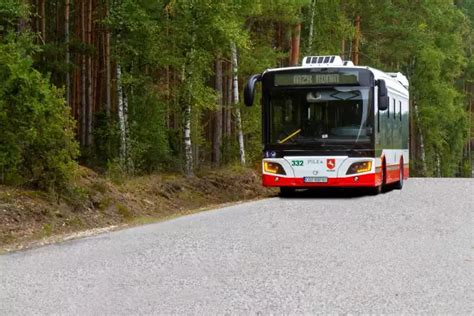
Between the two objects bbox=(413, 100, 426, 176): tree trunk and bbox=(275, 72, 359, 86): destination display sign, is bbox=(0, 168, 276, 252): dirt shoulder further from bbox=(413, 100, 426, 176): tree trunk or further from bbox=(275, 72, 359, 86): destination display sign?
bbox=(413, 100, 426, 176): tree trunk

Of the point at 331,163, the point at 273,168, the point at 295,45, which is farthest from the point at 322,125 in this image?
the point at 295,45

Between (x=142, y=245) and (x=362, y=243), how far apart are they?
326 centimetres

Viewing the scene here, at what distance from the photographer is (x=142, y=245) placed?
442 inches

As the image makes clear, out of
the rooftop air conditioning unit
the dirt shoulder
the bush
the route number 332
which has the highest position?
the rooftop air conditioning unit

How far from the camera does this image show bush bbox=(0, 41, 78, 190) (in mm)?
15812

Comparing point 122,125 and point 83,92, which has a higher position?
point 83,92

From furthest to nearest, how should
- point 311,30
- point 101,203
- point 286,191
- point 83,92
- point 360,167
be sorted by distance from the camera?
1. point 311,30
2. point 83,92
3. point 286,191
4. point 360,167
5. point 101,203

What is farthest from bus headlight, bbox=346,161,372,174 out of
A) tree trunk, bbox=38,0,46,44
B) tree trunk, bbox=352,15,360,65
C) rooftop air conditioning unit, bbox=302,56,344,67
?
tree trunk, bbox=352,15,360,65

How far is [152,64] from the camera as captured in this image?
2519cm

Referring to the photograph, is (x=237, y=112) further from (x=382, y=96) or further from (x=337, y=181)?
(x=337, y=181)

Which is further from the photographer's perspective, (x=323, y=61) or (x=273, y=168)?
(x=323, y=61)

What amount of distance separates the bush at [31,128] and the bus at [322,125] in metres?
4.74

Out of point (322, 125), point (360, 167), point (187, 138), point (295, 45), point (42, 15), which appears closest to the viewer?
point (360, 167)

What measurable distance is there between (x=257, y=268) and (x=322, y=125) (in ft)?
33.6
